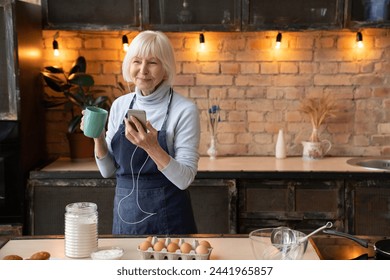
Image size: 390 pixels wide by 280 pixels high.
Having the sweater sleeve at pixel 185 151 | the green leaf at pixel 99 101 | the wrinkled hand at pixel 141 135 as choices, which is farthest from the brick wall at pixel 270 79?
the wrinkled hand at pixel 141 135

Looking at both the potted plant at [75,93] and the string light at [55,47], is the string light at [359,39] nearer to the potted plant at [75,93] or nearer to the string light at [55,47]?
the potted plant at [75,93]

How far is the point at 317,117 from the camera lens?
3.86 m

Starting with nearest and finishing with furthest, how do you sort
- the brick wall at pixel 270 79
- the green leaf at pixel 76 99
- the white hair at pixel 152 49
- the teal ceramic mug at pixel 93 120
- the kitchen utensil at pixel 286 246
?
the kitchen utensil at pixel 286 246 < the teal ceramic mug at pixel 93 120 < the white hair at pixel 152 49 < the green leaf at pixel 76 99 < the brick wall at pixel 270 79

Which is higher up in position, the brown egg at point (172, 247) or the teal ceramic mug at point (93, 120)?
the teal ceramic mug at point (93, 120)

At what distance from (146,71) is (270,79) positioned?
194 centimetres

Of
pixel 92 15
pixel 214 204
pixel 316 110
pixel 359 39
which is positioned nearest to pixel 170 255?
pixel 214 204

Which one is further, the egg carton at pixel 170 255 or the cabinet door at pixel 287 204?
the cabinet door at pixel 287 204

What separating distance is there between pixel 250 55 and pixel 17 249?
2606mm

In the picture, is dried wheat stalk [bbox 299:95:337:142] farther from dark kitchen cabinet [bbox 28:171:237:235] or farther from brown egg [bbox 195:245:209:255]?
brown egg [bbox 195:245:209:255]

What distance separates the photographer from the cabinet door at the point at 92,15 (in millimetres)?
3588

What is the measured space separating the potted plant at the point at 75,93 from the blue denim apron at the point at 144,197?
1352 mm

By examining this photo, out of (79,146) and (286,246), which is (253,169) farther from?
(286,246)
